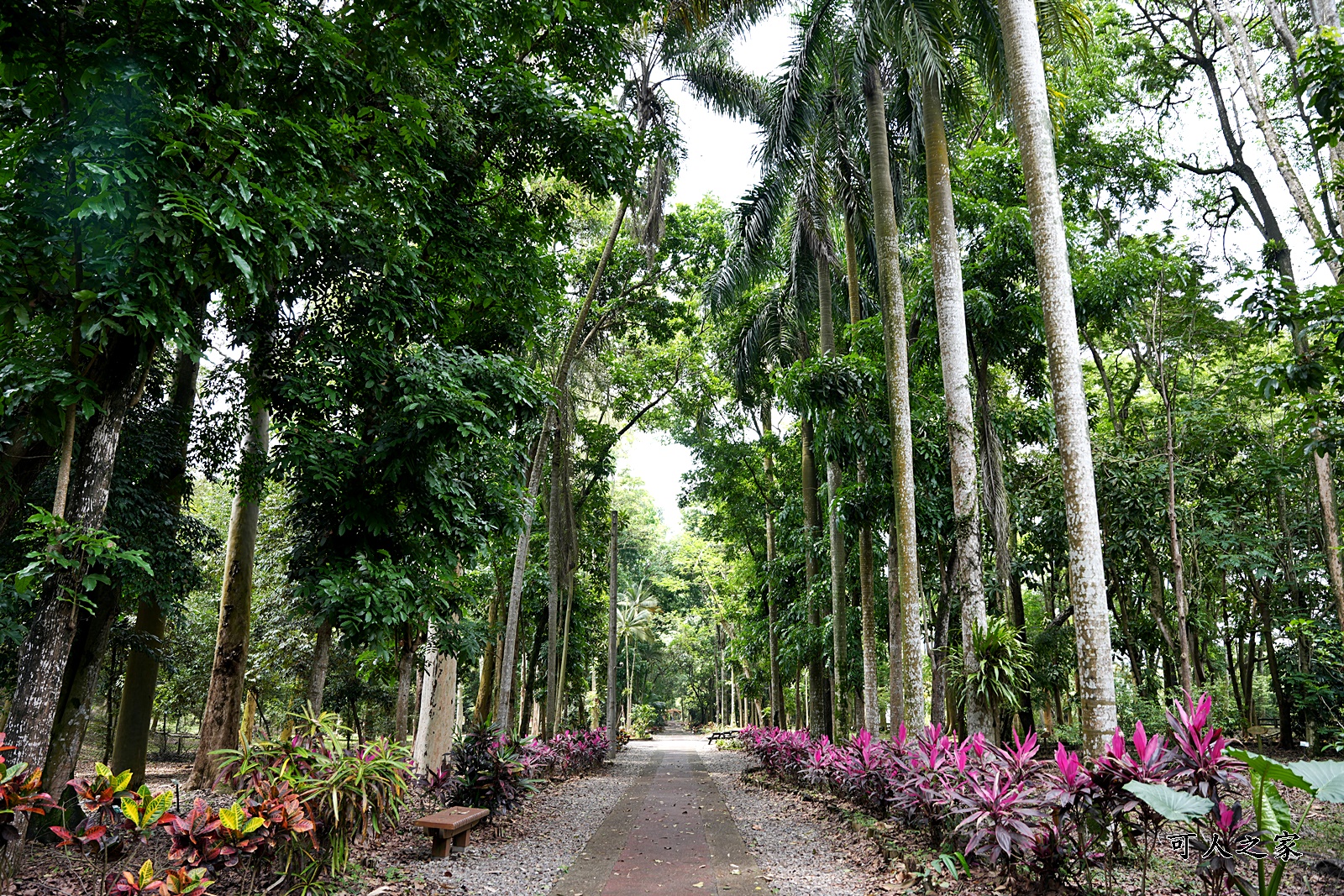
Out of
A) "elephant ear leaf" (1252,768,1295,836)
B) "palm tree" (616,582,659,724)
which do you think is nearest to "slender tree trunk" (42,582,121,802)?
"elephant ear leaf" (1252,768,1295,836)

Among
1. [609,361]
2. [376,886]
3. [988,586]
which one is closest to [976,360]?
[988,586]

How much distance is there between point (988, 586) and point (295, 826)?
1126 cm

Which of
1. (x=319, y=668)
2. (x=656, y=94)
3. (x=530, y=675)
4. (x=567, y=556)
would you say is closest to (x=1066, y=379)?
(x=319, y=668)

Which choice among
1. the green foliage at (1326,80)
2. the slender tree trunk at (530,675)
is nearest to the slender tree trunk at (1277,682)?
the green foliage at (1326,80)

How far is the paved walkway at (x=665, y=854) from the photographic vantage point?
607 cm

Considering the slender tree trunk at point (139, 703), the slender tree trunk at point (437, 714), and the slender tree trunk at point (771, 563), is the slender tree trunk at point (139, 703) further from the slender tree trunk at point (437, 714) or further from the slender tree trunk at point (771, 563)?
the slender tree trunk at point (771, 563)

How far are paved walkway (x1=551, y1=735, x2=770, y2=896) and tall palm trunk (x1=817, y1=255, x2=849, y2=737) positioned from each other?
309 centimetres

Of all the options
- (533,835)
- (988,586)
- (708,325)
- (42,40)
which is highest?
(708,325)

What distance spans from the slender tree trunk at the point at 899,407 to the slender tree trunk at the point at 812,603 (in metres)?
5.60

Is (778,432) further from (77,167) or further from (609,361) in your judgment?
(77,167)

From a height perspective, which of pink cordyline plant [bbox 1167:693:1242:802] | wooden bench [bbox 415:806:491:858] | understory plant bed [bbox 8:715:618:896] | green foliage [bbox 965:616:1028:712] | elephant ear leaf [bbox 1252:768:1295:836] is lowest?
wooden bench [bbox 415:806:491:858]

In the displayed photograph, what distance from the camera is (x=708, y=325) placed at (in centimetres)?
2016

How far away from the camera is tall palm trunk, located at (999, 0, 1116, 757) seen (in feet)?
18.3

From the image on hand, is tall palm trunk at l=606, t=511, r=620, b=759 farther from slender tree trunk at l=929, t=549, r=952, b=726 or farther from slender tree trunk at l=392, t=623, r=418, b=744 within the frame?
slender tree trunk at l=929, t=549, r=952, b=726
